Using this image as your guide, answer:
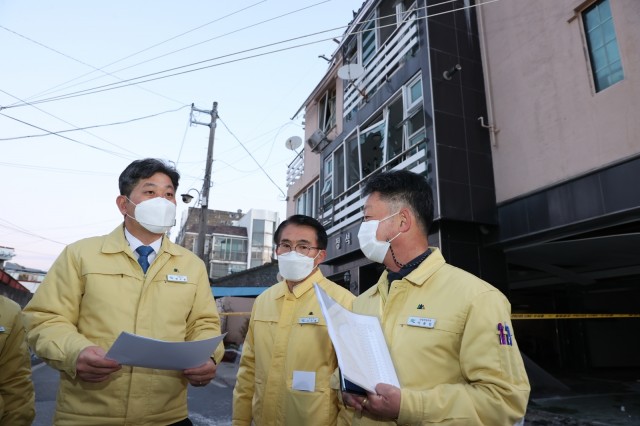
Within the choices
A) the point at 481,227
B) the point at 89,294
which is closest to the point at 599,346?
the point at 481,227

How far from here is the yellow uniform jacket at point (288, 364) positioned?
2.58 m

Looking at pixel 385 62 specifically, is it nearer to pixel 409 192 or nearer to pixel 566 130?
pixel 566 130

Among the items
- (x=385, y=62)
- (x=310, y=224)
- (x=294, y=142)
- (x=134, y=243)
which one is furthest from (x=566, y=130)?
(x=294, y=142)

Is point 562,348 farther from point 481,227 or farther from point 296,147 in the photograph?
point 296,147

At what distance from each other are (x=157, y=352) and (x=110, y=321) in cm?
45

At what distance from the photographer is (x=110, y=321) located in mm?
2074

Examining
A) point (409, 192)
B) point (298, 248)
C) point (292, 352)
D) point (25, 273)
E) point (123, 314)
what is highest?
point (25, 273)

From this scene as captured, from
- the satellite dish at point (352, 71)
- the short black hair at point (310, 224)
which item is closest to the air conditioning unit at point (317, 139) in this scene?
the satellite dish at point (352, 71)

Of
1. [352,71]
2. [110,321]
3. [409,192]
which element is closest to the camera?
[110,321]

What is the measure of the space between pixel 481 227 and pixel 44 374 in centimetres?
1015

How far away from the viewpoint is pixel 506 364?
5.01ft

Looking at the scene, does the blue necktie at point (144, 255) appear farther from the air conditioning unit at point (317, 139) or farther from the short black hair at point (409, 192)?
the air conditioning unit at point (317, 139)

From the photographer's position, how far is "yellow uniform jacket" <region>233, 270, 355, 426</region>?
258 cm

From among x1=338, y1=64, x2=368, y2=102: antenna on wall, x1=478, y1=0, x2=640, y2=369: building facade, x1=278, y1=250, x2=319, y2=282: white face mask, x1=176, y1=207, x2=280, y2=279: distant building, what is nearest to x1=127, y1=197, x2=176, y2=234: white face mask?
x1=278, y1=250, x2=319, y2=282: white face mask
